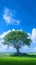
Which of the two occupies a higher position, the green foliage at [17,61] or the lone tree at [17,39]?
the lone tree at [17,39]

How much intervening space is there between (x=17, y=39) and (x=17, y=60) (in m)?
1.07

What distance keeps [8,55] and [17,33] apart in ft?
3.10

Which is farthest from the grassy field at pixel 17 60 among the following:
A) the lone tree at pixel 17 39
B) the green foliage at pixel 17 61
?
the lone tree at pixel 17 39

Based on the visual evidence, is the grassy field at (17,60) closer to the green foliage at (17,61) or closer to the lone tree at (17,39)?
the green foliage at (17,61)

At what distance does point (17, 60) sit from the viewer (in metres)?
7.41

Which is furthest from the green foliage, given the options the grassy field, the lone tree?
the lone tree

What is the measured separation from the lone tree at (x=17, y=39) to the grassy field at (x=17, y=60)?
0.50m

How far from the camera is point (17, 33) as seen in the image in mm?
8258

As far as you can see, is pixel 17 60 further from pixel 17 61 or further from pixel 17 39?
pixel 17 39

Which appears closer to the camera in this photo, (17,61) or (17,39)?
(17,61)

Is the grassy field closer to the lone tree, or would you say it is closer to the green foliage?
the green foliage

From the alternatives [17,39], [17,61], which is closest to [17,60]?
Answer: [17,61]

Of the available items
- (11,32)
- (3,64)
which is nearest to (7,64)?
(3,64)

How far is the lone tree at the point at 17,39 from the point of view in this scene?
806 cm
